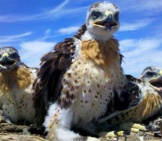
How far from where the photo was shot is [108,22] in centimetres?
638

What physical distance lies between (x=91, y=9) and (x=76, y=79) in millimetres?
1000

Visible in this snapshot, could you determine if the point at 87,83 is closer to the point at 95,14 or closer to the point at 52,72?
the point at 52,72

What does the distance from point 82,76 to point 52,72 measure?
0.45 metres

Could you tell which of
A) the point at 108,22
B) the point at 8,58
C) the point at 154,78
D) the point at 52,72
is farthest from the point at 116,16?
the point at 8,58

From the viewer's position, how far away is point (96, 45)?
21.1 ft

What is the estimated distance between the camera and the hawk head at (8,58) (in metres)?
8.08

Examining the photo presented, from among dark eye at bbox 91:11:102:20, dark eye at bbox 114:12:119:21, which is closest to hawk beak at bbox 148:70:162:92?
dark eye at bbox 114:12:119:21

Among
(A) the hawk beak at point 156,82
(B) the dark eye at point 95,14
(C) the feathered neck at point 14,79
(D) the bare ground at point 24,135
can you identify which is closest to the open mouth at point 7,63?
(C) the feathered neck at point 14,79

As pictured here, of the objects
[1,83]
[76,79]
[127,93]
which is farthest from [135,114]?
[1,83]

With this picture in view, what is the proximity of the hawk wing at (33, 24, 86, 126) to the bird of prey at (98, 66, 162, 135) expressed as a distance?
83 centimetres

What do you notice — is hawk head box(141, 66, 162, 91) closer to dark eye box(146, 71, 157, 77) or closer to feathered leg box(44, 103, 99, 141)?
dark eye box(146, 71, 157, 77)

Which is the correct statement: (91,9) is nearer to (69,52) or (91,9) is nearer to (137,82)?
(69,52)

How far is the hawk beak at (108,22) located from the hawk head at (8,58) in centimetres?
217

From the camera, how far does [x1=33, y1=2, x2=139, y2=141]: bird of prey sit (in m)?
6.31
